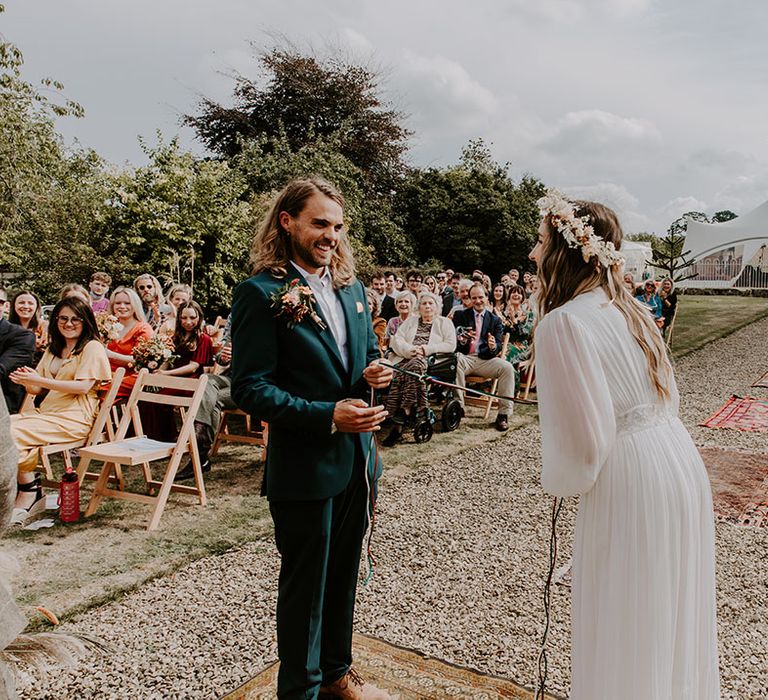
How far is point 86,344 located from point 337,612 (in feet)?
13.5

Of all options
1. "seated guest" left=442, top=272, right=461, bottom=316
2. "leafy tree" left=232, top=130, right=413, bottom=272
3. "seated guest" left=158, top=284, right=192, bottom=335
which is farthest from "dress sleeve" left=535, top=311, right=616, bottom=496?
"leafy tree" left=232, top=130, right=413, bottom=272

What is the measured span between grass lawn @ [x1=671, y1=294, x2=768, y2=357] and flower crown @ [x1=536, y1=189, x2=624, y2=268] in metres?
14.6

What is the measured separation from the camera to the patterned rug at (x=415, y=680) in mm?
3033

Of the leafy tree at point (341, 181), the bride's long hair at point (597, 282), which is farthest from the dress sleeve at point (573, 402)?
Result: the leafy tree at point (341, 181)

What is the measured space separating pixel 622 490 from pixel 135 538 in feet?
13.3

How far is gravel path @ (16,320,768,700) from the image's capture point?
3252 millimetres

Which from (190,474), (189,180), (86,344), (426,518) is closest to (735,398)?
(426,518)

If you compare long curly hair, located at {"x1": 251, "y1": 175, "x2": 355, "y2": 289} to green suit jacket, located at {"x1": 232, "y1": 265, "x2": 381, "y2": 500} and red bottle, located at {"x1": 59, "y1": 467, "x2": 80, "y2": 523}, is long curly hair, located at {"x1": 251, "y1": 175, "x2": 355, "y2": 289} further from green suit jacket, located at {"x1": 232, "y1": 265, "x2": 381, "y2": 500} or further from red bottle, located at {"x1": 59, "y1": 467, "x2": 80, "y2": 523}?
red bottle, located at {"x1": 59, "y1": 467, "x2": 80, "y2": 523}

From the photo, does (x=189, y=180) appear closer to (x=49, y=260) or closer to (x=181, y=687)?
(x=49, y=260)

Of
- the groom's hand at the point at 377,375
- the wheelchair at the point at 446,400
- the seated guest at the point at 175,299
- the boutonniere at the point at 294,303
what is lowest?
the wheelchair at the point at 446,400

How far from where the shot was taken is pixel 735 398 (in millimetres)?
10539

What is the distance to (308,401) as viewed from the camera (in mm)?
2531

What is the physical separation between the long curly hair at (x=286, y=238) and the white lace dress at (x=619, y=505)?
100 centimetres

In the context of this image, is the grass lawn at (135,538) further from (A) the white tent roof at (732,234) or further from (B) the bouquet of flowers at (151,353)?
(A) the white tent roof at (732,234)
